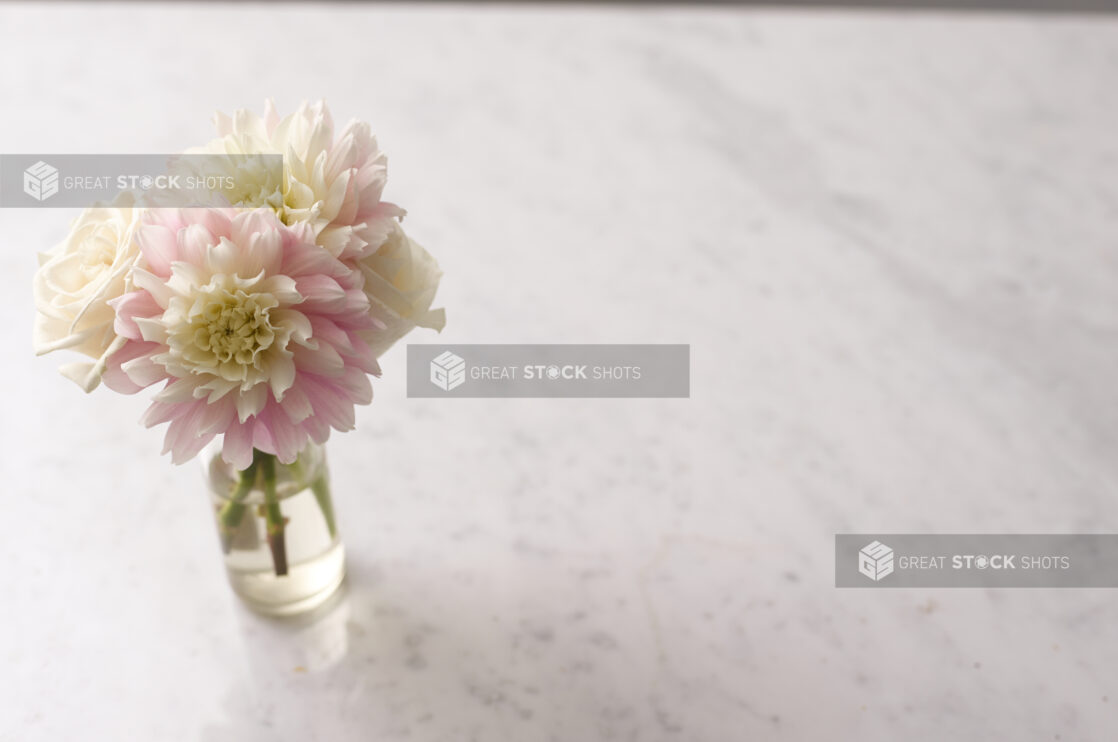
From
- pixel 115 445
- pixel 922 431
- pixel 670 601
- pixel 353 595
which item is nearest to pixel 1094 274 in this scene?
pixel 922 431

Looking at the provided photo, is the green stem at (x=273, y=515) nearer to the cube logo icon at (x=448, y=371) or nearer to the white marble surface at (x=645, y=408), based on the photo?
the white marble surface at (x=645, y=408)

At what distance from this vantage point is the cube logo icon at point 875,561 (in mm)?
983

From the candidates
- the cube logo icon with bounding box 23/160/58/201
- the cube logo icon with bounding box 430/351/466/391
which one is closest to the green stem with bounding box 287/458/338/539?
the cube logo icon with bounding box 430/351/466/391

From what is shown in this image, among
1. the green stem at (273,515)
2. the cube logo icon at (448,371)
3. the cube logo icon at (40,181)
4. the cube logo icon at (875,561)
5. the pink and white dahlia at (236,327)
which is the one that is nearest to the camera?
the pink and white dahlia at (236,327)

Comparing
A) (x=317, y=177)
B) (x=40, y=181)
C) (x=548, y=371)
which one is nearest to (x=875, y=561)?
(x=548, y=371)

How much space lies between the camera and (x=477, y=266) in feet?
4.12

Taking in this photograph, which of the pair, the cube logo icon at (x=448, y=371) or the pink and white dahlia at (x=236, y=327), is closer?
the pink and white dahlia at (x=236, y=327)

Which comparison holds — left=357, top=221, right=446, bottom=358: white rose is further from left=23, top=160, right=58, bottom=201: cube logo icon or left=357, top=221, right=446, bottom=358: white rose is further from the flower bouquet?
left=23, top=160, right=58, bottom=201: cube logo icon

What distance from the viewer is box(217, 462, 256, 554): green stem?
85 cm

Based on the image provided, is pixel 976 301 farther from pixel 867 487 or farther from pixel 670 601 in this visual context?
pixel 670 601

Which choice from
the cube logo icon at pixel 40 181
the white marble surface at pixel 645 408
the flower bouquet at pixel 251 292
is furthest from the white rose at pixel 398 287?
the cube logo icon at pixel 40 181

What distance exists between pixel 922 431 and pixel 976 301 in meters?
0.23

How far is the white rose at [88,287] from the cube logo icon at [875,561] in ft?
2.15

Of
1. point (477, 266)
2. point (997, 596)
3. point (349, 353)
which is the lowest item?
point (997, 596)
